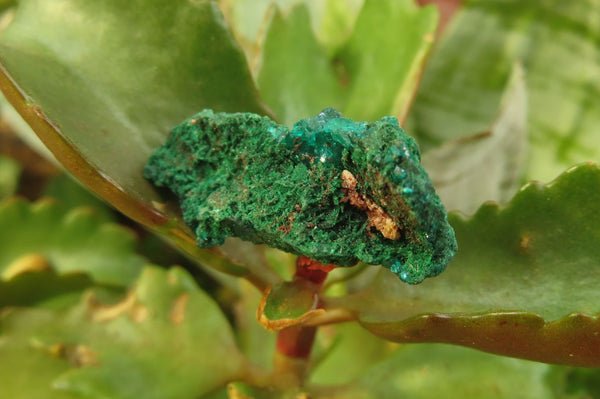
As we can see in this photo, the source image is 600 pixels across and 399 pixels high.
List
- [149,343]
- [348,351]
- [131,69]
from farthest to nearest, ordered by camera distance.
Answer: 1. [348,351]
2. [149,343]
3. [131,69]

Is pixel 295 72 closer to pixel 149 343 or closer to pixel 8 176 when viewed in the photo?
pixel 149 343

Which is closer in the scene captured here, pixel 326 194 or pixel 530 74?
pixel 326 194

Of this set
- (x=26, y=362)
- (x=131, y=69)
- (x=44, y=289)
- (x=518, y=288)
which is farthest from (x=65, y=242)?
(x=518, y=288)

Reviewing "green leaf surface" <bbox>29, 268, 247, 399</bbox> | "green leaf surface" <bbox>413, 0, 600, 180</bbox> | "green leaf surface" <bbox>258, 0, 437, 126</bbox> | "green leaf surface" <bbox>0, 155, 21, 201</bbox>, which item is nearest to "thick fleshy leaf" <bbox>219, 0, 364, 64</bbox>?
"green leaf surface" <bbox>258, 0, 437, 126</bbox>

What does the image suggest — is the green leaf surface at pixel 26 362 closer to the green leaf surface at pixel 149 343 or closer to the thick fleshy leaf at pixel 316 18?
the green leaf surface at pixel 149 343

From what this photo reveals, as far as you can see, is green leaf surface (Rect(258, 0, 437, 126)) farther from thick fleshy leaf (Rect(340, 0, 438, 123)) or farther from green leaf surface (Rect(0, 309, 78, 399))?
green leaf surface (Rect(0, 309, 78, 399))

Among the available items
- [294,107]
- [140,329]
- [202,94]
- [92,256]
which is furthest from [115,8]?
[92,256]

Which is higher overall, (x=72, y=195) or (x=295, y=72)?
(x=295, y=72)

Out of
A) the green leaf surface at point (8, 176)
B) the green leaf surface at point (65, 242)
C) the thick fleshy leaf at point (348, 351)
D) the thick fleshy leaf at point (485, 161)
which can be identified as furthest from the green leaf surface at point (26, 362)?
the thick fleshy leaf at point (485, 161)
